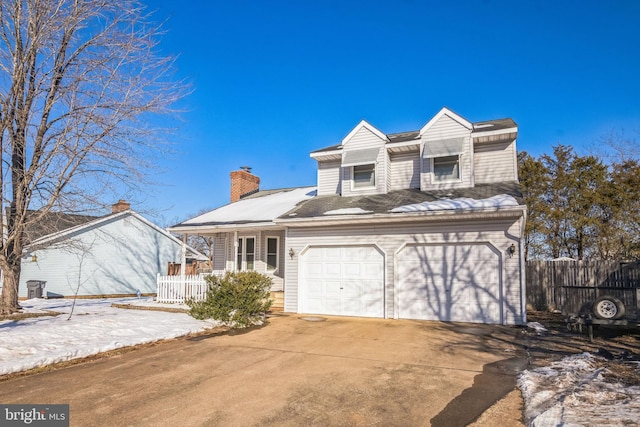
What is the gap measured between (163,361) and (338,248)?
A: 23.2 feet

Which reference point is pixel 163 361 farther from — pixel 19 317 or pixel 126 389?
pixel 19 317

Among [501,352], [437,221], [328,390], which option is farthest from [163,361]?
[437,221]

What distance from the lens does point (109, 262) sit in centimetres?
2517

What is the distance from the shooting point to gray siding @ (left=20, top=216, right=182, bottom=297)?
2286 cm

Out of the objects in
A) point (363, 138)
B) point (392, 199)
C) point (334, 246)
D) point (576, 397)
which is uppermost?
point (363, 138)

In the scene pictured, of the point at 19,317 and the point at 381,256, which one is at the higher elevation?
the point at 381,256

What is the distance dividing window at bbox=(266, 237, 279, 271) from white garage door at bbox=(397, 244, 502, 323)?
6.06 meters

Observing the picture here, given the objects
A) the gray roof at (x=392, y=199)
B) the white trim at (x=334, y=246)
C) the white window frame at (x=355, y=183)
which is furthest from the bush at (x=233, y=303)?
the white window frame at (x=355, y=183)

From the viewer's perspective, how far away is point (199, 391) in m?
5.74

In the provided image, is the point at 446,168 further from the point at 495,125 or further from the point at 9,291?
the point at 9,291

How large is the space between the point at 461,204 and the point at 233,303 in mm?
6888

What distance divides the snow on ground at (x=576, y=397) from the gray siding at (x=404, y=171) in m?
8.98

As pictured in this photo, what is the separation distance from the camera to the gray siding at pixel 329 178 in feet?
53.8

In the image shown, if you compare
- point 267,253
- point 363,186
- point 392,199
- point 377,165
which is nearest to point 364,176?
point 363,186
